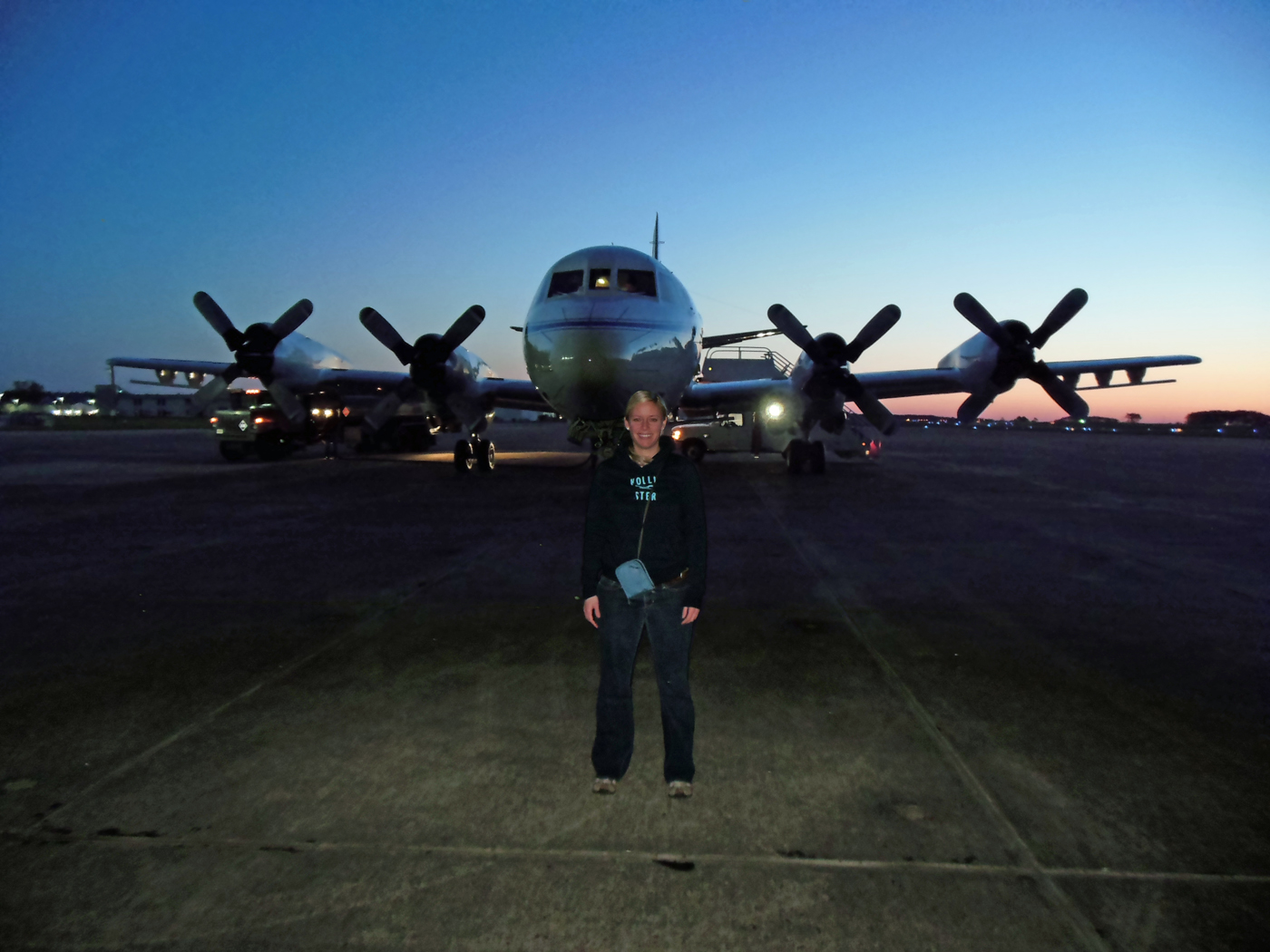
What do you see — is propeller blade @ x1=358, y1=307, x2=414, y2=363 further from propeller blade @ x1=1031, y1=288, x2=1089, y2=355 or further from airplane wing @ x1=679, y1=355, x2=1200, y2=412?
propeller blade @ x1=1031, y1=288, x2=1089, y2=355

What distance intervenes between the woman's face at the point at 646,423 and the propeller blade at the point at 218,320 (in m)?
18.5

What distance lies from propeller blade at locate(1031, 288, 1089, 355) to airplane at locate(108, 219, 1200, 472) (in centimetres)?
2

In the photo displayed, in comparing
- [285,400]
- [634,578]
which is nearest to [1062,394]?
[634,578]

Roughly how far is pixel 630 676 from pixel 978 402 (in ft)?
53.1

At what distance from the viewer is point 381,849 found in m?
2.85

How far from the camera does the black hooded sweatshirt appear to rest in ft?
11.0

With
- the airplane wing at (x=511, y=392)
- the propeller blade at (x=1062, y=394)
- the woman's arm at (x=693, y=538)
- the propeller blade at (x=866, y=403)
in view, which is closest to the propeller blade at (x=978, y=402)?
the propeller blade at (x=1062, y=394)

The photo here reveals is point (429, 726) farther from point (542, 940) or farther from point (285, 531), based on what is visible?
point (285, 531)

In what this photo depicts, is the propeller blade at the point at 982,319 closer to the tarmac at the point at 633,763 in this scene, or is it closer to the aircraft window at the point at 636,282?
the aircraft window at the point at 636,282

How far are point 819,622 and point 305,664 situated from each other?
395 centimetres

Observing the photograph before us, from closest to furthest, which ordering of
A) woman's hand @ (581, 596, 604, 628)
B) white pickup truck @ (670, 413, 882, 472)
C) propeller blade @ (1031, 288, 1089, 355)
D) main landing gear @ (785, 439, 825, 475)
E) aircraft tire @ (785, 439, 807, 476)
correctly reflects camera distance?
woman's hand @ (581, 596, 604, 628)
propeller blade @ (1031, 288, 1089, 355)
aircraft tire @ (785, 439, 807, 476)
main landing gear @ (785, 439, 825, 475)
white pickup truck @ (670, 413, 882, 472)

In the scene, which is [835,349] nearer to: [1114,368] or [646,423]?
[1114,368]

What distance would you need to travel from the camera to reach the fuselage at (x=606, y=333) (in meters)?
12.0

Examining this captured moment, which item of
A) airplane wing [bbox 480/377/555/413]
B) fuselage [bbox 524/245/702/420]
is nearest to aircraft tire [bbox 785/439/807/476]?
fuselage [bbox 524/245/702/420]
